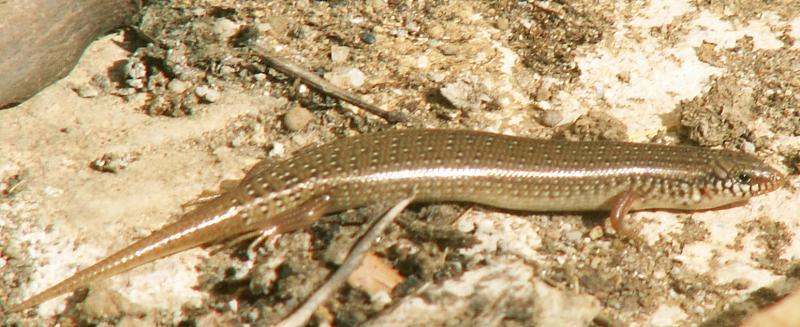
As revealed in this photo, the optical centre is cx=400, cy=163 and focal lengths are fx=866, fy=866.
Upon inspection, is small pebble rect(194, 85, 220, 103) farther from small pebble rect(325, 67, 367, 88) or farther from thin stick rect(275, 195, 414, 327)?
thin stick rect(275, 195, 414, 327)

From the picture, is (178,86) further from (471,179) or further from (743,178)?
(743,178)

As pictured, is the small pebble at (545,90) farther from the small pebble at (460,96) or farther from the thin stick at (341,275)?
the thin stick at (341,275)

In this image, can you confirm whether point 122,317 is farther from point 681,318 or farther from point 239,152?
point 681,318

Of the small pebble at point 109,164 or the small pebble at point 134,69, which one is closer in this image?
the small pebble at point 109,164

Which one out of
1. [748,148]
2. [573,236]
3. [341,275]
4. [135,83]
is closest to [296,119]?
[135,83]

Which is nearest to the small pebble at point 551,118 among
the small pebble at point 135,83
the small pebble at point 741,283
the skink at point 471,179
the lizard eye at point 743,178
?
the skink at point 471,179

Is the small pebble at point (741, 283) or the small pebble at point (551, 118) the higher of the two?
the small pebble at point (551, 118)
